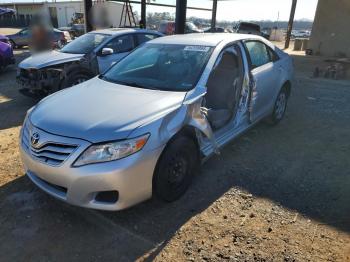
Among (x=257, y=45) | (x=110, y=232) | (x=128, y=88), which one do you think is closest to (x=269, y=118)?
(x=257, y=45)

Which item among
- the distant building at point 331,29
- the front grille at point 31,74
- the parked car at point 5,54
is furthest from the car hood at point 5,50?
the distant building at point 331,29

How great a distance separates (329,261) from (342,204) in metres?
0.96

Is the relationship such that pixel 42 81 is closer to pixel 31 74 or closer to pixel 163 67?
pixel 31 74

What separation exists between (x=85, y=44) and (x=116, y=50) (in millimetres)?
771

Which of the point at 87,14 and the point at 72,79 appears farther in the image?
the point at 87,14

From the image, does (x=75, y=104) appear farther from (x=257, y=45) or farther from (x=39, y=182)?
(x=257, y=45)

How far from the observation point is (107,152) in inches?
107

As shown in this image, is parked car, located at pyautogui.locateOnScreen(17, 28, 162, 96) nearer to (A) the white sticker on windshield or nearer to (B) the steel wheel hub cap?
(A) the white sticker on windshield

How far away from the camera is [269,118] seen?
563 cm

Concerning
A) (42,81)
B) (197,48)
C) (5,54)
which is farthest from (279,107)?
(5,54)

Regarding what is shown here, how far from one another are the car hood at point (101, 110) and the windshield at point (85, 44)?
3.99m

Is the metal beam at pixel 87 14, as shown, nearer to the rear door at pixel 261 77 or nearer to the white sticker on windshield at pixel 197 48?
the rear door at pixel 261 77

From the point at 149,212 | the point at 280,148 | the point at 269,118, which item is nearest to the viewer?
the point at 149,212

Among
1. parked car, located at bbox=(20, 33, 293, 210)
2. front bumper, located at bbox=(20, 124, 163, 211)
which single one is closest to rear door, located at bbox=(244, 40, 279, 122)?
parked car, located at bbox=(20, 33, 293, 210)
